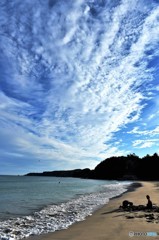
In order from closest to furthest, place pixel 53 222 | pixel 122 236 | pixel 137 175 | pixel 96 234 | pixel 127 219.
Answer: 1. pixel 122 236
2. pixel 96 234
3. pixel 127 219
4. pixel 53 222
5. pixel 137 175

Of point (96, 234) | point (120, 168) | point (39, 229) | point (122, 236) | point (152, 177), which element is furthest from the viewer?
point (120, 168)

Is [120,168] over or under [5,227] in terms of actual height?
over

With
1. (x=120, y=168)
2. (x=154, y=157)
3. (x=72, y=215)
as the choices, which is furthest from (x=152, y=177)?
(x=72, y=215)

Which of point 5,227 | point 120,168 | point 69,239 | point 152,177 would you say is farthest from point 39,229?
point 120,168

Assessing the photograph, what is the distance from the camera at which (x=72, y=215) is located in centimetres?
1955

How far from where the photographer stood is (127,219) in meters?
15.6

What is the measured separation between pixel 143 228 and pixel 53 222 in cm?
609

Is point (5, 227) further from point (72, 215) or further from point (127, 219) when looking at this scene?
point (127, 219)

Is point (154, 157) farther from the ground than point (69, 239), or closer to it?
farther from the ground

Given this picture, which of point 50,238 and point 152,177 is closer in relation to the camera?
point 50,238

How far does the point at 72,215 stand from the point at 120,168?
17689 cm

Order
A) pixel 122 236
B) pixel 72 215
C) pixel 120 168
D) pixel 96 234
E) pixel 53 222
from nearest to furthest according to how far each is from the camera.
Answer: pixel 122 236 → pixel 96 234 → pixel 53 222 → pixel 72 215 → pixel 120 168

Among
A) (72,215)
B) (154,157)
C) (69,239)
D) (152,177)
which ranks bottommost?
(69,239)

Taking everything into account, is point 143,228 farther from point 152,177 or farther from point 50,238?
point 152,177
